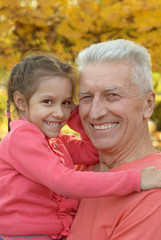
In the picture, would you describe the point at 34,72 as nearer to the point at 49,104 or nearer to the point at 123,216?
the point at 49,104

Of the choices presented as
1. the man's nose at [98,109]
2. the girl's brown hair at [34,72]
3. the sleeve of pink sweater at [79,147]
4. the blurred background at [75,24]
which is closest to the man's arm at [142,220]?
the man's nose at [98,109]

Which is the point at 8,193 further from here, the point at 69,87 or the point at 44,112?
the point at 69,87

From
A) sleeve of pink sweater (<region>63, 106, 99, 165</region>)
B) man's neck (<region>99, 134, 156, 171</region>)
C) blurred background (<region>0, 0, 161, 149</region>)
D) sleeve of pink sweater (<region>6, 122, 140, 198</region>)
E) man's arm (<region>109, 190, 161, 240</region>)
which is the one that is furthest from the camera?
blurred background (<region>0, 0, 161, 149</region>)

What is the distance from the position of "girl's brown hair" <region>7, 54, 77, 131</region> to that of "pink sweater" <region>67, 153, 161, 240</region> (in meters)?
0.76

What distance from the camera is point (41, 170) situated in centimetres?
230

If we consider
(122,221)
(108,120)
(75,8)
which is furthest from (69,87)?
(75,8)

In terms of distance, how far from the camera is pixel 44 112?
2576 mm

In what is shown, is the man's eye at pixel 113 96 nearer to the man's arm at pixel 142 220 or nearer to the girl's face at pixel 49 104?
the girl's face at pixel 49 104

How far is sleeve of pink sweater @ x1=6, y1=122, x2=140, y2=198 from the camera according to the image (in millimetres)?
2145

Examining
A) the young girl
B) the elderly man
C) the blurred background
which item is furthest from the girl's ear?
the blurred background

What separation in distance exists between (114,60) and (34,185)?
949 millimetres

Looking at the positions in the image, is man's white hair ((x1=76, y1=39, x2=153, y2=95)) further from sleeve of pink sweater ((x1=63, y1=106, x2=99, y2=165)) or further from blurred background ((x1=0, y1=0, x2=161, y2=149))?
blurred background ((x1=0, y1=0, x2=161, y2=149))

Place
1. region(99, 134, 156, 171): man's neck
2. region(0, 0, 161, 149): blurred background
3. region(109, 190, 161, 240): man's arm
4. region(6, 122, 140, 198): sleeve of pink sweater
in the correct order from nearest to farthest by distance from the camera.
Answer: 1. region(109, 190, 161, 240): man's arm
2. region(6, 122, 140, 198): sleeve of pink sweater
3. region(99, 134, 156, 171): man's neck
4. region(0, 0, 161, 149): blurred background

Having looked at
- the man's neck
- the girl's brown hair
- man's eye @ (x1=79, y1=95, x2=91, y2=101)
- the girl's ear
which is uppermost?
the girl's brown hair
